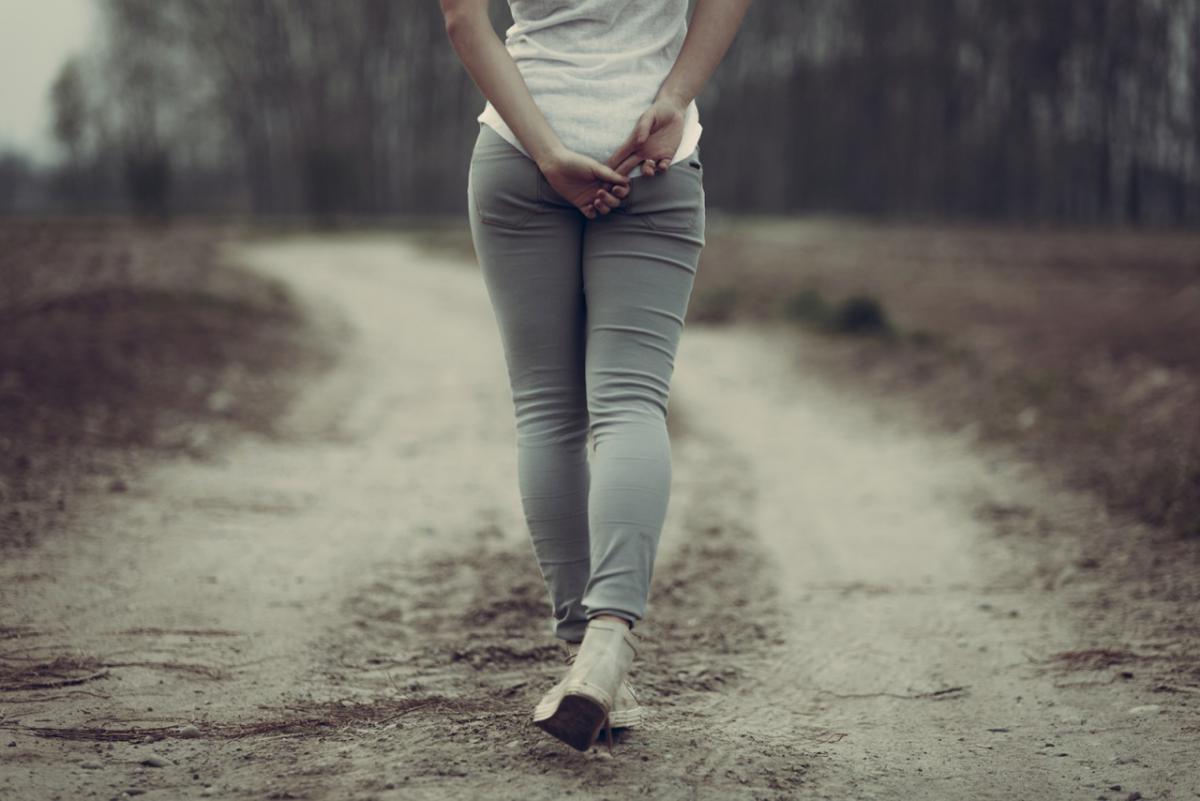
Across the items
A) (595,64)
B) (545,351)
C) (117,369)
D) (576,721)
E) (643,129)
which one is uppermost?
(595,64)

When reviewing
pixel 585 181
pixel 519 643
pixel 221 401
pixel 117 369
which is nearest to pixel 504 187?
pixel 585 181

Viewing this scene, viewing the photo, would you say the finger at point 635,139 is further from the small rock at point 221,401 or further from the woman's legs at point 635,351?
the small rock at point 221,401

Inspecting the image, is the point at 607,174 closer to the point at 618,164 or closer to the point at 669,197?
the point at 618,164

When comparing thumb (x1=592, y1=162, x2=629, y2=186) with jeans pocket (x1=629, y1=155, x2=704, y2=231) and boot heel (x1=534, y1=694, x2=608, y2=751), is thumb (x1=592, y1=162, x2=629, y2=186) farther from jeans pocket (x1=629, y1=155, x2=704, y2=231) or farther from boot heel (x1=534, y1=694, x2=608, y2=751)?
boot heel (x1=534, y1=694, x2=608, y2=751)

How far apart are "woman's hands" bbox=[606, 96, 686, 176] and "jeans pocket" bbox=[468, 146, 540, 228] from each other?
15 centimetres

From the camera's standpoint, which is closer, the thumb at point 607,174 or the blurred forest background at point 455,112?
the thumb at point 607,174

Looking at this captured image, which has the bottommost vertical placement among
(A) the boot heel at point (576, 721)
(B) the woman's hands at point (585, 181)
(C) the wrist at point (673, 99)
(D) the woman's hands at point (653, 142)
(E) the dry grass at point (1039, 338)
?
(E) the dry grass at point (1039, 338)

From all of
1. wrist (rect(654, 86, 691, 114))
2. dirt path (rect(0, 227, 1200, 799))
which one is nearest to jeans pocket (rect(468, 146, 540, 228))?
wrist (rect(654, 86, 691, 114))

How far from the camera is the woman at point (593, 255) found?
74.0 inches

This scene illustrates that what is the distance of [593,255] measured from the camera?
197cm

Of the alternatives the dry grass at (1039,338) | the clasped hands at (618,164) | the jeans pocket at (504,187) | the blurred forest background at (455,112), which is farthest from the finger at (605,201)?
the blurred forest background at (455,112)

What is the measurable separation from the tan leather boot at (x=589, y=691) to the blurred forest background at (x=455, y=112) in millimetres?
33169

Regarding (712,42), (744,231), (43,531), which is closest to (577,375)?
(712,42)

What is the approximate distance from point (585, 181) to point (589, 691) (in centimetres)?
81
